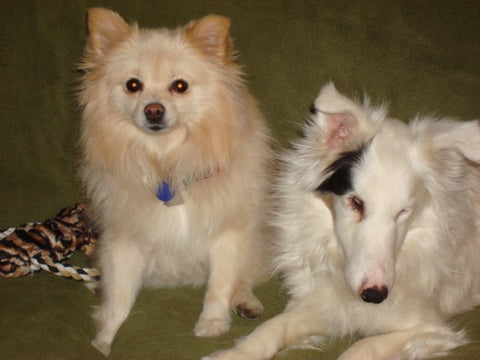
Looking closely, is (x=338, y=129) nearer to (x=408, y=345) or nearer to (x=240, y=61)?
(x=408, y=345)

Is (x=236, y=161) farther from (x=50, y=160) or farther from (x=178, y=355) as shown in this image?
(x=50, y=160)

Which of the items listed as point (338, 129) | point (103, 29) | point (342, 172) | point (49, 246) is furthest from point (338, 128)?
point (49, 246)

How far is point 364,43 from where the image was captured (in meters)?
3.49

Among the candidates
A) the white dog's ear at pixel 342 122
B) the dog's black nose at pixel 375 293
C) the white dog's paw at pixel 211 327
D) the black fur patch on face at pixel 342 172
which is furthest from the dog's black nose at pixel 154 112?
the dog's black nose at pixel 375 293

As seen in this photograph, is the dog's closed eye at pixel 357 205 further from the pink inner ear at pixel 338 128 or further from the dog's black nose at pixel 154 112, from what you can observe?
the dog's black nose at pixel 154 112

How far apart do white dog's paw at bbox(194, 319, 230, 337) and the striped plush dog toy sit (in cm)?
74

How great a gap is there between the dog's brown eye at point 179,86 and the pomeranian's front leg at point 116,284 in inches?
32.5

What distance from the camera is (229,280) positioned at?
3006 mm

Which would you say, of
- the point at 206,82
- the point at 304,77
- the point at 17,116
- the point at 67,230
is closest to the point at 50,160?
the point at 17,116

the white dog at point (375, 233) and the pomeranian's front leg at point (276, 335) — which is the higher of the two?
the white dog at point (375, 233)

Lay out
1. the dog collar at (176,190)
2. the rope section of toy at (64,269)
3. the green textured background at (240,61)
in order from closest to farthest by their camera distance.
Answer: the green textured background at (240,61), the dog collar at (176,190), the rope section of toy at (64,269)

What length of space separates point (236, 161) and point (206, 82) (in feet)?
1.44

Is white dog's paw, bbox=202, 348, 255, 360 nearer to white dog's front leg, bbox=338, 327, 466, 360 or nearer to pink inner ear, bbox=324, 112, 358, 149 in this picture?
white dog's front leg, bbox=338, 327, 466, 360

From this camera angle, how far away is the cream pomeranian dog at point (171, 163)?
2941 mm
